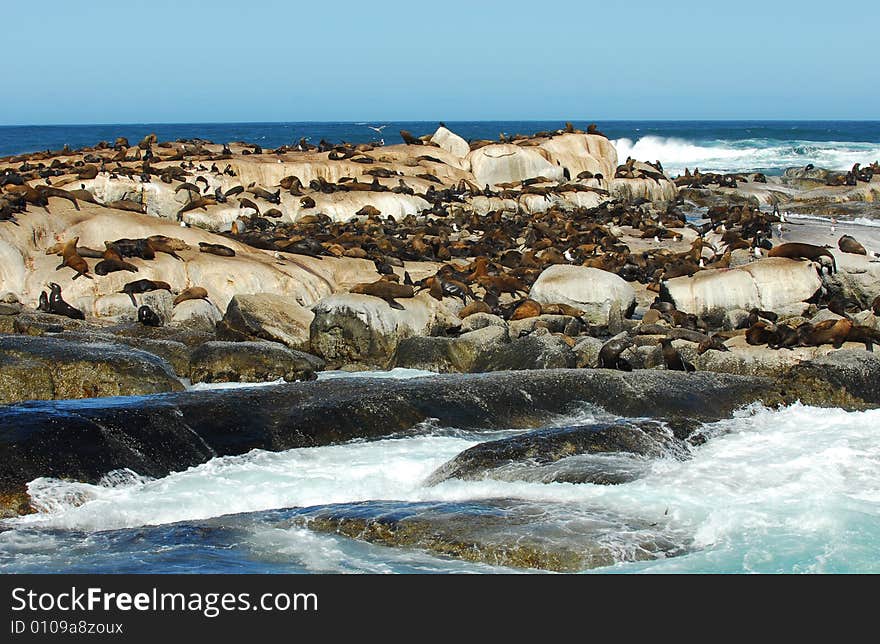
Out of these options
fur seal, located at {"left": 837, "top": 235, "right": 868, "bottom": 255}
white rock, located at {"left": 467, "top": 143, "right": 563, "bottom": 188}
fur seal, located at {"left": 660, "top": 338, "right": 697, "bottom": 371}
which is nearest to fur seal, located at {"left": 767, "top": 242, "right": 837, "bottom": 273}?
fur seal, located at {"left": 837, "top": 235, "right": 868, "bottom": 255}

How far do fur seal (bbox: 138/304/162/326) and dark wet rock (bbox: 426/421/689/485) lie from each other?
811 centimetres

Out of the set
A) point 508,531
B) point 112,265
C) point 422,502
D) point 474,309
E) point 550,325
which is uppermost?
point 112,265

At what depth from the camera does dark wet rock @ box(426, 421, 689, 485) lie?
8648 millimetres

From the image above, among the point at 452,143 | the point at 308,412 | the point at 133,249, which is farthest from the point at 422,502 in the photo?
the point at 452,143

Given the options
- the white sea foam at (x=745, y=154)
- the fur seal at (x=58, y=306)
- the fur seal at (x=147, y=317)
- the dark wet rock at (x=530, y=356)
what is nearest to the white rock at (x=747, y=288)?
the dark wet rock at (x=530, y=356)

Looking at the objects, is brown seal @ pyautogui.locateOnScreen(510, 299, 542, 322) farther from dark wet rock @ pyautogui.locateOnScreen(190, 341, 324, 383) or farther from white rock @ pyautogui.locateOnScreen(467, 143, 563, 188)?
white rock @ pyautogui.locateOnScreen(467, 143, 563, 188)

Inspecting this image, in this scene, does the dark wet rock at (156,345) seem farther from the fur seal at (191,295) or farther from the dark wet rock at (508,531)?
the dark wet rock at (508,531)

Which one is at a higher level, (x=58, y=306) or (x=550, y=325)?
(x=58, y=306)

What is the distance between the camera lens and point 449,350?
1420 centimetres

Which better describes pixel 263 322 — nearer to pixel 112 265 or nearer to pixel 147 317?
pixel 147 317

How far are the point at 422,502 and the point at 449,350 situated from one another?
19.7 feet

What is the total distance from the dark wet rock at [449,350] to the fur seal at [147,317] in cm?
402

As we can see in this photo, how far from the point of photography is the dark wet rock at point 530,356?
13.5m
